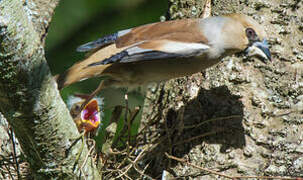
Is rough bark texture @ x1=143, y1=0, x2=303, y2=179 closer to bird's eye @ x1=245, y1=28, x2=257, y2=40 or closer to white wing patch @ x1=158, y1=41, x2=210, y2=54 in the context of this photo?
bird's eye @ x1=245, y1=28, x2=257, y2=40

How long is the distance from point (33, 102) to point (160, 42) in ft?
4.07

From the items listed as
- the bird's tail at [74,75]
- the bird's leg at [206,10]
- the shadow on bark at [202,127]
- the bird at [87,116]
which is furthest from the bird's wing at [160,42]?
the bird at [87,116]

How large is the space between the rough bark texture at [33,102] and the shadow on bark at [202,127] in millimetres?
778

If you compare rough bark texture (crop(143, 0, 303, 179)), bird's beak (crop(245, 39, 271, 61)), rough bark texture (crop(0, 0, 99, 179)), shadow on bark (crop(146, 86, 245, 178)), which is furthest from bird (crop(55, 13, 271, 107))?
rough bark texture (crop(0, 0, 99, 179))

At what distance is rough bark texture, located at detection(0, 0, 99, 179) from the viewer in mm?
2484

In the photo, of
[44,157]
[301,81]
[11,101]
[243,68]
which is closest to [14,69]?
[11,101]

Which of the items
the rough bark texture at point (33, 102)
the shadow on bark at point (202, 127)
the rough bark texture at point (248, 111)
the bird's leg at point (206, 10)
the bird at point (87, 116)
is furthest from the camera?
the bird at point (87, 116)

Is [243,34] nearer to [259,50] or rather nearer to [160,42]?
[259,50]

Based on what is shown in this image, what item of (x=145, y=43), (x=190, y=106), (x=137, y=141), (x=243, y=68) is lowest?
(x=137, y=141)

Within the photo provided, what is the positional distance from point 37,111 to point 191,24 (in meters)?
1.54

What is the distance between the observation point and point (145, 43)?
3.57 meters

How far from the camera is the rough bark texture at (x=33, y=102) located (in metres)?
2.48

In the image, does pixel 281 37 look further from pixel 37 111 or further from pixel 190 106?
pixel 37 111

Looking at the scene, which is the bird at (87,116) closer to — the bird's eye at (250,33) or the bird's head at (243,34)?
the bird's head at (243,34)
